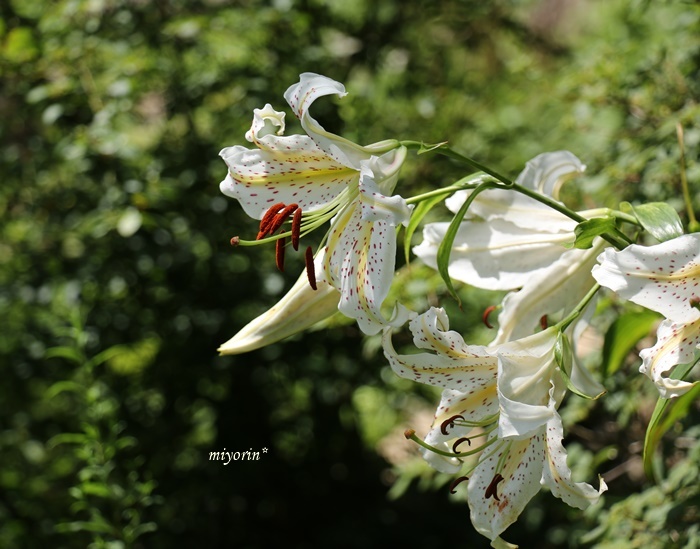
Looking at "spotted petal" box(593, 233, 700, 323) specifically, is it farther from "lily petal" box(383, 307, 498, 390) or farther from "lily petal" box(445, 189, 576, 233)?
"lily petal" box(445, 189, 576, 233)

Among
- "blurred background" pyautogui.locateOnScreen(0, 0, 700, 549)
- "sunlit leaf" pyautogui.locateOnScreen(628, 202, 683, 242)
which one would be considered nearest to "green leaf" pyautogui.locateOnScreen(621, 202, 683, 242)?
"sunlit leaf" pyautogui.locateOnScreen(628, 202, 683, 242)

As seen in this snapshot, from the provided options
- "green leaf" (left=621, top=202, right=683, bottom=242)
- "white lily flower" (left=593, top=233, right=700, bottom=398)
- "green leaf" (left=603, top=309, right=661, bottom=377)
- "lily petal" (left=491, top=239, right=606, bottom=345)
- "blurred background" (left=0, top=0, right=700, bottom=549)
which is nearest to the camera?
"white lily flower" (left=593, top=233, right=700, bottom=398)

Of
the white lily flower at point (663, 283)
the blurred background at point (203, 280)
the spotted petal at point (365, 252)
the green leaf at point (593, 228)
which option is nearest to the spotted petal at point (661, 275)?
the white lily flower at point (663, 283)

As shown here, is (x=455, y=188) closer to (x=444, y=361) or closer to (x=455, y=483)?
(x=444, y=361)

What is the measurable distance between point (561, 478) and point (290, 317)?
0.34 meters

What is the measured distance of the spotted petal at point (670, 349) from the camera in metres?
0.91

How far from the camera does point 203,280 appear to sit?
2.20 metres

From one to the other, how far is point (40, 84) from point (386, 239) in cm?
143

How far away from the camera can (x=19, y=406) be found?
2.44m

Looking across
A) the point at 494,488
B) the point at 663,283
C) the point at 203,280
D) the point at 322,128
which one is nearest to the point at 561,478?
the point at 494,488

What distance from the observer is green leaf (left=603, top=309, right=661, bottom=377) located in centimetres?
129

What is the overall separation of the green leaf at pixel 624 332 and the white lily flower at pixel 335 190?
47 centimetres

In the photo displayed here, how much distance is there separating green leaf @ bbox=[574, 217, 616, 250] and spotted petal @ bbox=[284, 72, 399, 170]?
22 centimetres

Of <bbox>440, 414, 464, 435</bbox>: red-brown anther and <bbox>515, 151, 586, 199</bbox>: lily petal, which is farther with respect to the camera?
<bbox>515, 151, 586, 199</bbox>: lily petal
